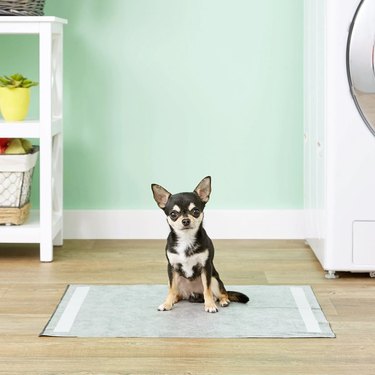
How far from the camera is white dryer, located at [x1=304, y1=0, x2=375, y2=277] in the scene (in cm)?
279

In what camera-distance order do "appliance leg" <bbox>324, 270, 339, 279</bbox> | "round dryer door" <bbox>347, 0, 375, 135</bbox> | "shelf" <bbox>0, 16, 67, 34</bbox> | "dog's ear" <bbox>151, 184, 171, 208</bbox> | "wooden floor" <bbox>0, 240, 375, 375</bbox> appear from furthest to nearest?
"shelf" <bbox>0, 16, 67, 34</bbox> < "appliance leg" <bbox>324, 270, 339, 279</bbox> < "round dryer door" <bbox>347, 0, 375, 135</bbox> < "dog's ear" <bbox>151, 184, 171, 208</bbox> < "wooden floor" <bbox>0, 240, 375, 375</bbox>

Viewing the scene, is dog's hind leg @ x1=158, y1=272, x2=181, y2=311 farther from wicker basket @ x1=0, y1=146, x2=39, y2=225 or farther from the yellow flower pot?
the yellow flower pot

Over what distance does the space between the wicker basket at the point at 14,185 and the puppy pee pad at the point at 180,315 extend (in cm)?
49

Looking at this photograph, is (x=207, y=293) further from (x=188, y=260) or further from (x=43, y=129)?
(x=43, y=129)

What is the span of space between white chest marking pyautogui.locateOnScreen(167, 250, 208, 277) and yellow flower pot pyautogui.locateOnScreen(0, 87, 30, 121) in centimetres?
92

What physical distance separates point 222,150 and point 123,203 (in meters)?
0.43

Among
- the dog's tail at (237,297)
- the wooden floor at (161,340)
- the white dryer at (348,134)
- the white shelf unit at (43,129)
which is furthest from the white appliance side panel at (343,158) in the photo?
the white shelf unit at (43,129)

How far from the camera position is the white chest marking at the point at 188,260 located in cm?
249

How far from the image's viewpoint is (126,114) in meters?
3.47

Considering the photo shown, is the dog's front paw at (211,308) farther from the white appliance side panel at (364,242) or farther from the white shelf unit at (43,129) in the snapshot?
the white shelf unit at (43,129)

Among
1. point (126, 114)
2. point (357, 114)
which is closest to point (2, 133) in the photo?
point (126, 114)

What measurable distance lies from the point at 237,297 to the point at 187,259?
0.20 metres

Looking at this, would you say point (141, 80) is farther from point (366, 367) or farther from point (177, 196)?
point (366, 367)

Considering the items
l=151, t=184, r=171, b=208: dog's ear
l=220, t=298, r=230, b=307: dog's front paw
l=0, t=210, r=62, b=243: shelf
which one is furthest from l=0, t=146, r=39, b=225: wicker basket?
l=220, t=298, r=230, b=307: dog's front paw
